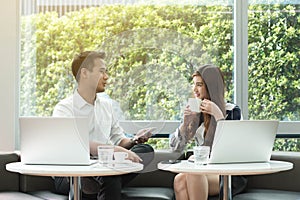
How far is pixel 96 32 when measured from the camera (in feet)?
13.3

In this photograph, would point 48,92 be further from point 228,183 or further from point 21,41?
point 228,183

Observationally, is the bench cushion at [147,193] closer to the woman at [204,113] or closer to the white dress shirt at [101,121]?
the woman at [204,113]

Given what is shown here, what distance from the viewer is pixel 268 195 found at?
3.14 metres

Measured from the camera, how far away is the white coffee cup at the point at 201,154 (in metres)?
2.38

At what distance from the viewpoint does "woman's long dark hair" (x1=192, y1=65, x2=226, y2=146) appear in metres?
2.40

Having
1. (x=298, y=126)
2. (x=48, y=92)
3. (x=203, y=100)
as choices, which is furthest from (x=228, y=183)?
(x=48, y=92)

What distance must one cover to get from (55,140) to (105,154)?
0.24 m

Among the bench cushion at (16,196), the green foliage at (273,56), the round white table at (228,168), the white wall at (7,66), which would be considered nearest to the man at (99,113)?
the round white table at (228,168)

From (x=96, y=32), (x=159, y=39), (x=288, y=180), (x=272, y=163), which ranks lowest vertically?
(x=288, y=180)

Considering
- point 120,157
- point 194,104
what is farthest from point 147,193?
point 194,104

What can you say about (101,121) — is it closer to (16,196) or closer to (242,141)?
(242,141)

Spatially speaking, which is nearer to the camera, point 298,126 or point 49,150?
point 49,150

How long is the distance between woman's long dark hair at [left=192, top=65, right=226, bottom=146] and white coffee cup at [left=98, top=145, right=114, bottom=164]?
44 cm

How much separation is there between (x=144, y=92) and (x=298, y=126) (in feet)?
6.84
